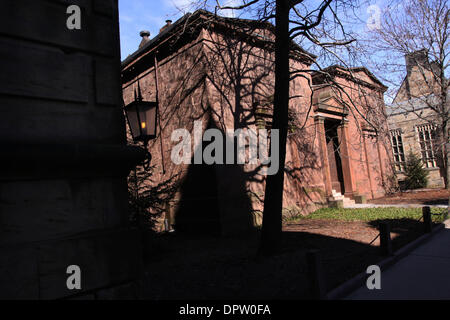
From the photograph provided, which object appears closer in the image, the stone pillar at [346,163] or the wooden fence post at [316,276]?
the wooden fence post at [316,276]

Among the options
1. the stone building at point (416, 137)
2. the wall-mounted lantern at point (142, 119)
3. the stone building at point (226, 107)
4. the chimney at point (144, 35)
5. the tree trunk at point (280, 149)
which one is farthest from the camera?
the stone building at point (416, 137)

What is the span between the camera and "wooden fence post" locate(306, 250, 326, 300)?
392 centimetres

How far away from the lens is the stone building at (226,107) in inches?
370

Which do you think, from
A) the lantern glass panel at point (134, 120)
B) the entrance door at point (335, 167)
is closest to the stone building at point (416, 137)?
the entrance door at point (335, 167)

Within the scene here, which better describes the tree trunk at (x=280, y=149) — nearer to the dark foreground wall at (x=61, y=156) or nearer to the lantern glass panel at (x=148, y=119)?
the lantern glass panel at (x=148, y=119)

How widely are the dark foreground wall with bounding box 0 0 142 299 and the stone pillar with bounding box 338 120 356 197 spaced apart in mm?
14255

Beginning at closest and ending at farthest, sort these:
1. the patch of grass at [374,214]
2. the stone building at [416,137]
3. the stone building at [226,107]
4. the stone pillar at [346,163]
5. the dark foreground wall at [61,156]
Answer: the dark foreground wall at [61,156], the stone building at [226,107], the patch of grass at [374,214], the stone pillar at [346,163], the stone building at [416,137]

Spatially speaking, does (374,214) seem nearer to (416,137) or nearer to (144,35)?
(144,35)

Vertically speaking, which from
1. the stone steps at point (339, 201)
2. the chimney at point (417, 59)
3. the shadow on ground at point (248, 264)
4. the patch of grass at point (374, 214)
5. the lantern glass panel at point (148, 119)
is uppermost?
the chimney at point (417, 59)

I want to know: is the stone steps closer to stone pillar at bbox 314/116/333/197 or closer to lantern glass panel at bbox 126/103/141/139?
stone pillar at bbox 314/116/333/197

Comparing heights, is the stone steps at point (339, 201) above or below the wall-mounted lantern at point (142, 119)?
below

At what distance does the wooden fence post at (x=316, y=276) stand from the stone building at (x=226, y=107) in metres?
4.66

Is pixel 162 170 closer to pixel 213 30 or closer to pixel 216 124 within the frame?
pixel 216 124

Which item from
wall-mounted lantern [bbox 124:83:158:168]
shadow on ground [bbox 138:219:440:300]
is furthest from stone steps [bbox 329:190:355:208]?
wall-mounted lantern [bbox 124:83:158:168]
